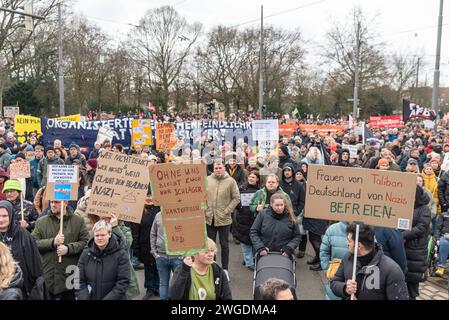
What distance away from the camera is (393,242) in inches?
165

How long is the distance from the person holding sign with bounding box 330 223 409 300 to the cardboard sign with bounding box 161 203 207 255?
122 centimetres

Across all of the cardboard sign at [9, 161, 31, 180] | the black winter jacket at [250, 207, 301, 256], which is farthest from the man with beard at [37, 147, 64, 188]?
the black winter jacket at [250, 207, 301, 256]

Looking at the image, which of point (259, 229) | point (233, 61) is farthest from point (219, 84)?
point (259, 229)

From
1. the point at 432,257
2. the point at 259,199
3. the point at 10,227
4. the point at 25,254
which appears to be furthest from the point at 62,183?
the point at 432,257

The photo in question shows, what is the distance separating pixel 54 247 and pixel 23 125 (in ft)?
37.5

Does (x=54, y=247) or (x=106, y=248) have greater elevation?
(x=106, y=248)

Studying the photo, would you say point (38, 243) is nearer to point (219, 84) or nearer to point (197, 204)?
point (197, 204)

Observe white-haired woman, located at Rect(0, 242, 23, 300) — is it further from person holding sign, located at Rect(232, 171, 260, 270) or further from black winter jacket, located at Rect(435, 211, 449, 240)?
black winter jacket, located at Rect(435, 211, 449, 240)

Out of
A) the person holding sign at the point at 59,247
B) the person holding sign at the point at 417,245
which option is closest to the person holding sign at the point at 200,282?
the person holding sign at the point at 59,247

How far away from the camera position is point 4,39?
2577 centimetres

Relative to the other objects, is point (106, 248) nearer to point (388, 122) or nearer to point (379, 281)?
point (379, 281)

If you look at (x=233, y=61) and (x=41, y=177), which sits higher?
(x=233, y=61)
